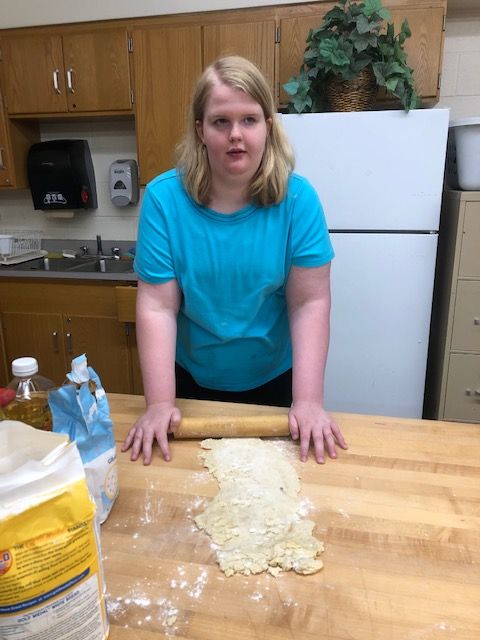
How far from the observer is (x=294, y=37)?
2250mm

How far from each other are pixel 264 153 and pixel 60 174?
213cm

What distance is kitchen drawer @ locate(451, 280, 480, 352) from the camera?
6.89ft

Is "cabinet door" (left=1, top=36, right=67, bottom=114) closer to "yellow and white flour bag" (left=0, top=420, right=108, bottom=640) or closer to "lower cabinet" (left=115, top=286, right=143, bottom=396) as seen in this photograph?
"lower cabinet" (left=115, top=286, right=143, bottom=396)

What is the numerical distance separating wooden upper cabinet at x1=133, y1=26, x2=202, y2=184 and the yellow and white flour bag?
6.76 ft

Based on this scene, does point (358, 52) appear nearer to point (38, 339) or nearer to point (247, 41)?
Answer: point (247, 41)

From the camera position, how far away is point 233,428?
947 mm

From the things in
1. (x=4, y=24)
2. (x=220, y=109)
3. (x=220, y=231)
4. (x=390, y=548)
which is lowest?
(x=390, y=548)

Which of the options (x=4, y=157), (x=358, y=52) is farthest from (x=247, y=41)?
(x=4, y=157)

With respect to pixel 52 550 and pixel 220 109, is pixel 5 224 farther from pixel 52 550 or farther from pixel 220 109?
pixel 52 550

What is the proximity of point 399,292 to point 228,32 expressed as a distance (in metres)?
1.43

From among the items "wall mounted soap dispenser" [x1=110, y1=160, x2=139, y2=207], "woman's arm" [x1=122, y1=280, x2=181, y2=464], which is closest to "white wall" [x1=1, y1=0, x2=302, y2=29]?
"wall mounted soap dispenser" [x1=110, y1=160, x2=139, y2=207]

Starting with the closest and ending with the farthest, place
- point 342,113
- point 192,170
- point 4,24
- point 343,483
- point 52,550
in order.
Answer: point 52,550
point 343,483
point 192,170
point 342,113
point 4,24

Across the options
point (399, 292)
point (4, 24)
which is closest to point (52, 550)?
point (399, 292)

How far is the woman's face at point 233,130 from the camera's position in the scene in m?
0.93
